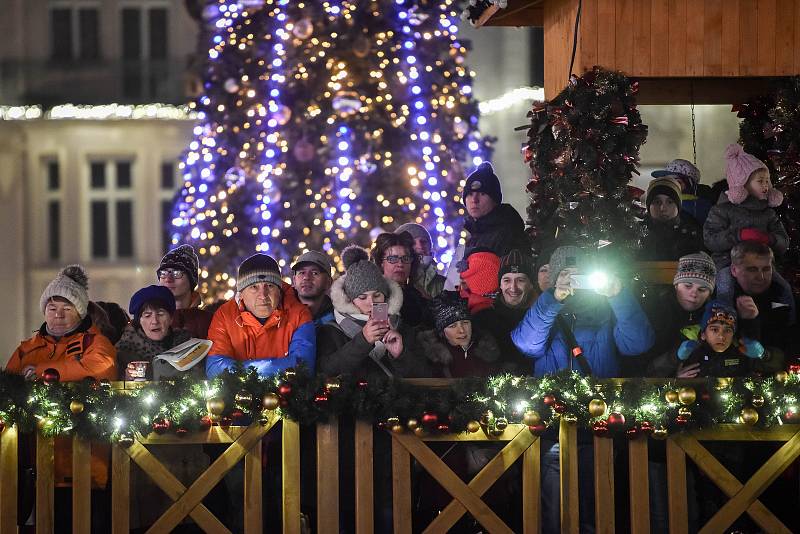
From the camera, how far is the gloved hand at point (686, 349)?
786 centimetres

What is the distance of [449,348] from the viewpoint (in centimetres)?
809

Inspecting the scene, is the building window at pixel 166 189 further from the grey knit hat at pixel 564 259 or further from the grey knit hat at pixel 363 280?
the grey knit hat at pixel 564 259

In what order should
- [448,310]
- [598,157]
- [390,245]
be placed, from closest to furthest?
[448,310]
[598,157]
[390,245]

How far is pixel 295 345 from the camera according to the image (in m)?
7.84

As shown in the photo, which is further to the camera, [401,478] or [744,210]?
[744,210]

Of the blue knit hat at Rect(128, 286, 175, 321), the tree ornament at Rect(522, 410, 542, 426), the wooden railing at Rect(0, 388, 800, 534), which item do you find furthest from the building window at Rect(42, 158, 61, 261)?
the tree ornament at Rect(522, 410, 542, 426)

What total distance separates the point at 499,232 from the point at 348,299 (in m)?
1.71

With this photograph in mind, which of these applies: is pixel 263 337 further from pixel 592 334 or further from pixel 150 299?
pixel 592 334

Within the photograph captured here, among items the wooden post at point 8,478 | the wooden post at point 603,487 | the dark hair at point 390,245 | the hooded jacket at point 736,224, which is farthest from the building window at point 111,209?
the wooden post at point 603,487

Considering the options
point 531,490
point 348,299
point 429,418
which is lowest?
point 531,490

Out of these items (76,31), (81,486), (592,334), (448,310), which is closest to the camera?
(81,486)

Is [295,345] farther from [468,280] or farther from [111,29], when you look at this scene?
[111,29]

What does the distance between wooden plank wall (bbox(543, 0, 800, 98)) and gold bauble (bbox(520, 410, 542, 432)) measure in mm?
2506

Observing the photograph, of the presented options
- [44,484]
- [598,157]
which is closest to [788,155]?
[598,157]
